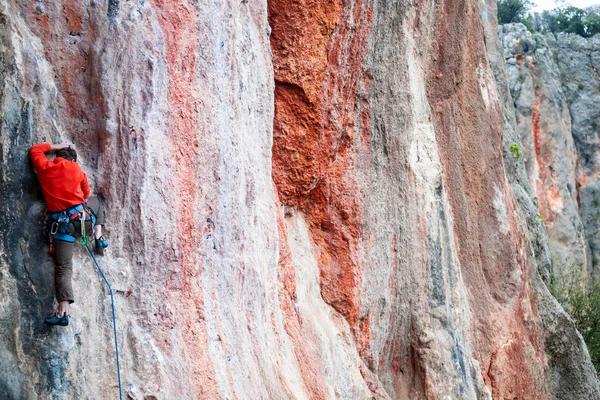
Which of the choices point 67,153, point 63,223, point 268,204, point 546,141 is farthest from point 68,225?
point 546,141

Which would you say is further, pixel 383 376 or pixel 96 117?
pixel 383 376

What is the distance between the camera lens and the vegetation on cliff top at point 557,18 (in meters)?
57.4

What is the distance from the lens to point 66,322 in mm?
7297

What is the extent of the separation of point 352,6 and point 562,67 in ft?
115

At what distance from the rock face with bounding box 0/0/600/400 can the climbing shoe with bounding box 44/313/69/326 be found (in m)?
0.11

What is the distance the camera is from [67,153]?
770 cm

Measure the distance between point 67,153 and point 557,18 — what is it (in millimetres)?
57928

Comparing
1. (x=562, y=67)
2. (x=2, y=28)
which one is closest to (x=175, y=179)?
(x=2, y=28)

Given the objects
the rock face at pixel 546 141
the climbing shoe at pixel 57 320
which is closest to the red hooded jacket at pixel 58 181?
the climbing shoe at pixel 57 320

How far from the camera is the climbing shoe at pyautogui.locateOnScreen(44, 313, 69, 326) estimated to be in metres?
7.26

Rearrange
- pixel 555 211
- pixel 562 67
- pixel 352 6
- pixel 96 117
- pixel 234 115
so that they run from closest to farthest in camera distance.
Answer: pixel 96 117, pixel 234 115, pixel 352 6, pixel 555 211, pixel 562 67

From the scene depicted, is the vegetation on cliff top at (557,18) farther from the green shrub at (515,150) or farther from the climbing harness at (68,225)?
the climbing harness at (68,225)

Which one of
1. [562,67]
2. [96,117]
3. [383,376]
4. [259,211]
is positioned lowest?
[383,376]

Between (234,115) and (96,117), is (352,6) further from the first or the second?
(96,117)
